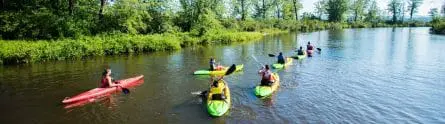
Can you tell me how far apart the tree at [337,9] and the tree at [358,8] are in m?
9.56

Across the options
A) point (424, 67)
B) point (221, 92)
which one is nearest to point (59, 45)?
point (221, 92)

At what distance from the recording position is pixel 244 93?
18.1 meters

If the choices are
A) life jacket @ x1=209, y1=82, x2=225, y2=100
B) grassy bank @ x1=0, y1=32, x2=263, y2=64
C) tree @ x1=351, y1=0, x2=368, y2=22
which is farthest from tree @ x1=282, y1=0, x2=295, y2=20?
life jacket @ x1=209, y1=82, x2=225, y2=100

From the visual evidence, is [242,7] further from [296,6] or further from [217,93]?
[217,93]

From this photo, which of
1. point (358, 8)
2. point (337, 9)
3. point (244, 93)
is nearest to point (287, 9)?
point (337, 9)

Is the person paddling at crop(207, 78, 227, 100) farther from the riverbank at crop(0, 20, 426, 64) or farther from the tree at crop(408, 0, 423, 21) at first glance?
the tree at crop(408, 0, 423, 21)

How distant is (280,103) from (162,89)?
6148 mm

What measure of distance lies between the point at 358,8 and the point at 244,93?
9761 cm

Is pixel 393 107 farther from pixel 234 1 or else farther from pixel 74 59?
pixel 234 1

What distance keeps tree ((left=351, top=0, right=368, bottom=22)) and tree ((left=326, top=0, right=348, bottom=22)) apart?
9555mm

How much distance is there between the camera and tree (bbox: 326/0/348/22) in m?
97.1

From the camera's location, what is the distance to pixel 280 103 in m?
16.1

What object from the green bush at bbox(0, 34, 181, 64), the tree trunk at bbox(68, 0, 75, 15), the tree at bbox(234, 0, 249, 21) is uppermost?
the tree at bbox(234, 0, 249, 21)

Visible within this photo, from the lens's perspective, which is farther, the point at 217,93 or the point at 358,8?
the point at 358,8
